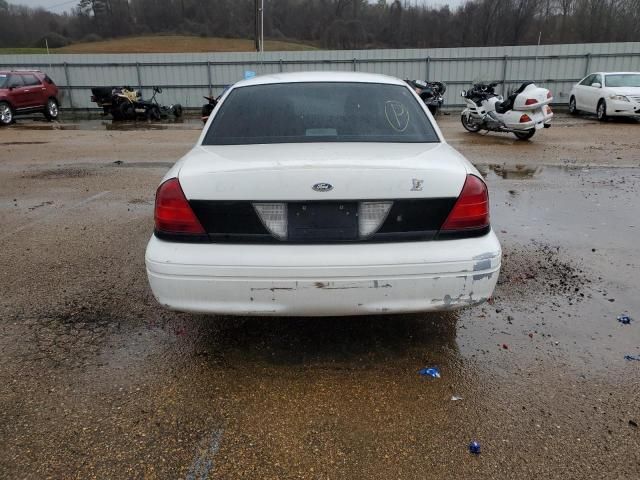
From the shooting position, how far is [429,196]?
2570mm

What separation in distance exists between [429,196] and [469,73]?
22067 mm

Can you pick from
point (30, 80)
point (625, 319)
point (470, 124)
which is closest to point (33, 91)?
point (30, 80)

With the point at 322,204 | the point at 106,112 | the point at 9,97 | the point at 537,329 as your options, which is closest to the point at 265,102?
the point at 322,204

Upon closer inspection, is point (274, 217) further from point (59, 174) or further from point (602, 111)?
point (602, 111)

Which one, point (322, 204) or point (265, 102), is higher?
point (265, 102)

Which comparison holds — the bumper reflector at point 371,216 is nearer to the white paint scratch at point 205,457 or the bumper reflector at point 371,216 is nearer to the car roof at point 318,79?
the white paint scratch at point 205,457

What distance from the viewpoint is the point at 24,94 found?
18625mm

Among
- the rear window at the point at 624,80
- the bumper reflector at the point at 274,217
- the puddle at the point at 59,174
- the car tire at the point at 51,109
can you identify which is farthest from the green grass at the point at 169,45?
the bumper reflector at the point at 274,217

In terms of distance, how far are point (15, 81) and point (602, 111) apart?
65.6 feet

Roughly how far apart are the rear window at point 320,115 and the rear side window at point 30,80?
18.6 meters

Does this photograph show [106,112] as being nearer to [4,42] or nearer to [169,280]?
[169,280]

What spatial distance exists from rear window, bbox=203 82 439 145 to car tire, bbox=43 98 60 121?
1944 centimetres

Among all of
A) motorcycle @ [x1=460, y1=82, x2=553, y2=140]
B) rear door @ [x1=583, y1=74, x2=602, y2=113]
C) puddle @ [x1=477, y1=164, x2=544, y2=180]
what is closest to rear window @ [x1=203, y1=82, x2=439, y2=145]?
puddle @ [x1=477, y1=164, x2=544, y2=180]

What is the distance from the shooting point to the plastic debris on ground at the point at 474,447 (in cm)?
223
